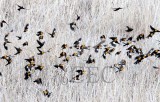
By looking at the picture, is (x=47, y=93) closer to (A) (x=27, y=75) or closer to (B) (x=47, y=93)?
(B) (x=47, y=93)

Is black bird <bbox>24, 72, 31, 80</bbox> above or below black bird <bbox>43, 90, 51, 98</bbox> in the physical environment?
above

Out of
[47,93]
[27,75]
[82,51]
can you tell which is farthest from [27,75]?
[82,51]

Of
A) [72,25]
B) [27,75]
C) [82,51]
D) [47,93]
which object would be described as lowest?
[47,93]

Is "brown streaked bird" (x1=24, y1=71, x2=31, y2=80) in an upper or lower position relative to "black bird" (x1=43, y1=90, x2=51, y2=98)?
upper

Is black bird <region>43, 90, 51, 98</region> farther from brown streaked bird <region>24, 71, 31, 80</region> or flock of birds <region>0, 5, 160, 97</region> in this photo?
brown streaked bird <region>24, 71, 31, 80</region>

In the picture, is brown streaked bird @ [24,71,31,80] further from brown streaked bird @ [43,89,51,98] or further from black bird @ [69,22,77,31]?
black bird @ [69,22,77,31]

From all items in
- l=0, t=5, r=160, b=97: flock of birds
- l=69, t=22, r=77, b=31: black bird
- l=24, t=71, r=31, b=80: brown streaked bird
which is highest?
l=69, t=22, r=77, b=31: black bird

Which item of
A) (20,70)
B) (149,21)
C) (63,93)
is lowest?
(63,93)

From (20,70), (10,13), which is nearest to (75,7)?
(10,13)

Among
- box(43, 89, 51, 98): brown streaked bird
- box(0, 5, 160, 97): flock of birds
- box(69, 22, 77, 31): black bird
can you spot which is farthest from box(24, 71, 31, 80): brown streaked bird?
box(69, 22, 77, 31): black bird

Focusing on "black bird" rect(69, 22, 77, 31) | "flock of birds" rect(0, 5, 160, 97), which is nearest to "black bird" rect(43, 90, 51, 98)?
"flock of birds" rect(0, 5, 160, 97)

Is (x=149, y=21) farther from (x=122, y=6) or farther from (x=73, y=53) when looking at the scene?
(x=73, y=53)
